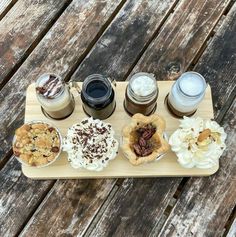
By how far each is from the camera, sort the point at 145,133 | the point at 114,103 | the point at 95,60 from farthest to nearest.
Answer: the point at 95,60, the point at 114,103, the point at 145,133

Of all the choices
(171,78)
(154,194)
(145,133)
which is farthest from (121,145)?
(171,78)

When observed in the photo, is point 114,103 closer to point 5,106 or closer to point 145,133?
point 145,133

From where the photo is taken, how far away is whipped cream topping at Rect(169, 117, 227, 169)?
85 centimetres

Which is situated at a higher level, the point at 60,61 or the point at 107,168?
the point at 60,61

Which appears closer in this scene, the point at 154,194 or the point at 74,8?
the point at 154,194

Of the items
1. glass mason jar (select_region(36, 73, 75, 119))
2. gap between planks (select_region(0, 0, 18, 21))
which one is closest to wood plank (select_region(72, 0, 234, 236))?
glass mason jar (select_region(36, 73, 75, 119))

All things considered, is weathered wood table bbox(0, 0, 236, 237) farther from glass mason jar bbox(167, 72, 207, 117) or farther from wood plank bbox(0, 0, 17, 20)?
glass mason jar bbox(167, 72, 207, 117)

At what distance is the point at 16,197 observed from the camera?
3.12 ft

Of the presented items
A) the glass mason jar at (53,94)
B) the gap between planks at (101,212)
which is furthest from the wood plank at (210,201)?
the glass mason jar at (53,94)

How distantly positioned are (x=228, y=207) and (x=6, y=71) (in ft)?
2.05

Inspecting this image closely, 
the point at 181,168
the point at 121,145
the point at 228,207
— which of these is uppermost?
the point at 121,145

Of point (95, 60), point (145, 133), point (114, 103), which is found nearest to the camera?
point (145, 133)

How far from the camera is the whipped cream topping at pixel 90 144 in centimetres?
86

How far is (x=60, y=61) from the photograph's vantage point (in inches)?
41.5
